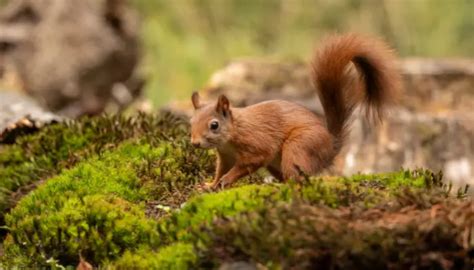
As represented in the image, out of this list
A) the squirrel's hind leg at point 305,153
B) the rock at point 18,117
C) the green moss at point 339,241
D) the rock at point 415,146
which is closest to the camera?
the green moss at point 339,241

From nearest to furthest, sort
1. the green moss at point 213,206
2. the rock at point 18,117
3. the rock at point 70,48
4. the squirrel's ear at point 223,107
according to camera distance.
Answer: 1. the green moss at point 213,206
2. the squirrel's ear at point 223,107
3. the rock at point 18,117
4. the rock at point 70,48

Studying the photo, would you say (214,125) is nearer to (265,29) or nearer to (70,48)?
(70,48)

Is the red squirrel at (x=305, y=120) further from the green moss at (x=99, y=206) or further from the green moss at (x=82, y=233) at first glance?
the green moss at (x=82, y=233)

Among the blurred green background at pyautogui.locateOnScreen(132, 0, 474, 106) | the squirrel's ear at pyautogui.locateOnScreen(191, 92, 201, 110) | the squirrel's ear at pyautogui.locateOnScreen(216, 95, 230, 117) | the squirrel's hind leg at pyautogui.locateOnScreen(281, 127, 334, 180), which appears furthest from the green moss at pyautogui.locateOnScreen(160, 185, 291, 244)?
the blurred green background at pyautogui.locateOnScreen(132, 0, 474, 106)

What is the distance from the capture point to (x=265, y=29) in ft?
52.7

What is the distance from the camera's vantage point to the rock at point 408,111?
8.80 metres

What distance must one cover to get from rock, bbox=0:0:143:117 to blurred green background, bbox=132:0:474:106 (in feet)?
7.04

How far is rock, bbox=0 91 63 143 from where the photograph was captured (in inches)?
276

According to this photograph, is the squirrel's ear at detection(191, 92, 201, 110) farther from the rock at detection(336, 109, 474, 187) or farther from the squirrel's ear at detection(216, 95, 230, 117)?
the rock at detection(336, 109, 474, 187)

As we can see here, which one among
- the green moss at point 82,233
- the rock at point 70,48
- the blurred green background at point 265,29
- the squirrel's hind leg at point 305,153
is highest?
the blurred green background at point 265,29

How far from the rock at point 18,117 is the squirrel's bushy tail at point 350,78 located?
252 cm

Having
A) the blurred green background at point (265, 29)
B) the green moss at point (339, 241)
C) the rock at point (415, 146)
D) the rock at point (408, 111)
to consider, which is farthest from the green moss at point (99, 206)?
the blurred green background at point (265, 29)

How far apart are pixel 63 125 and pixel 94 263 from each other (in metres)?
2.46

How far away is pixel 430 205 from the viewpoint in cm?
396
